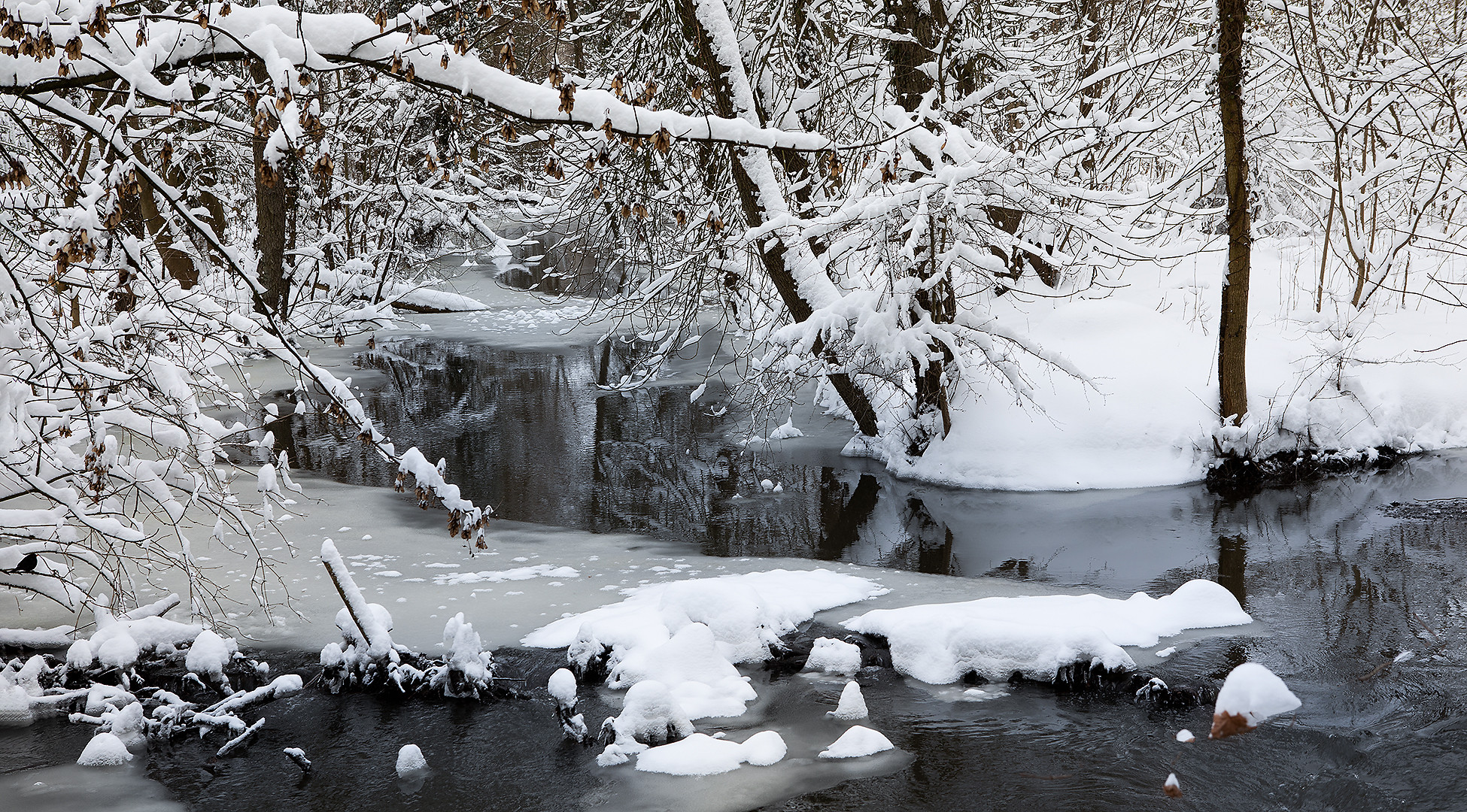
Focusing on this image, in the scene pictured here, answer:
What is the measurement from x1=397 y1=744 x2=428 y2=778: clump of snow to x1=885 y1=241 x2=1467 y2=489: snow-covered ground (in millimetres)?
6519

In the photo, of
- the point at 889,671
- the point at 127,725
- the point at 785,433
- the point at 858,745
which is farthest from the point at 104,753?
the point at 785,433

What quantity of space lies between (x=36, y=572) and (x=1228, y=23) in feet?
30.6

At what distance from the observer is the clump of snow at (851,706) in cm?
532

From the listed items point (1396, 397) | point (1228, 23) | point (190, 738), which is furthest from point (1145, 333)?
point (190, 738)

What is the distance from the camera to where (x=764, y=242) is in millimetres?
10320

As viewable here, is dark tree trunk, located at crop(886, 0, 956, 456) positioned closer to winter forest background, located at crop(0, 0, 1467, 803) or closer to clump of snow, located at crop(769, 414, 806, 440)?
winter forest background, located at crop(0, 0, 1467, 803)

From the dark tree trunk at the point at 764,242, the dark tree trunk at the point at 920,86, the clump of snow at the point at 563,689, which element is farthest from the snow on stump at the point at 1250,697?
the dark tree trunk at the point at 920,86

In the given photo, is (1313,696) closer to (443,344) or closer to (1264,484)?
(1264,484)

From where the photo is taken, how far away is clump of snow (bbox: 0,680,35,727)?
5.36 meters

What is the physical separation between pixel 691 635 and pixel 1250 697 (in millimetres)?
2954

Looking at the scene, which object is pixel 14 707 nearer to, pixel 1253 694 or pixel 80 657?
pixel 80 657

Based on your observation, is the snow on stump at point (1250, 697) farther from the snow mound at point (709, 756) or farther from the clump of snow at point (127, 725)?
the clump of snow at point (127, 725)

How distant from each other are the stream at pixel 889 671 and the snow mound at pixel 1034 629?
14 centimetres

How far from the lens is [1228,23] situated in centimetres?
886
